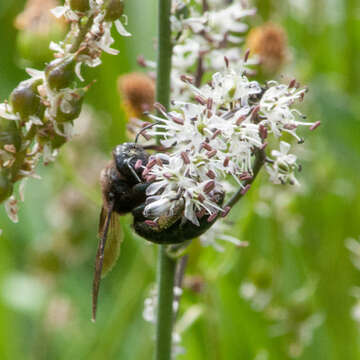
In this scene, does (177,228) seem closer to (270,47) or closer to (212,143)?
(212,143)

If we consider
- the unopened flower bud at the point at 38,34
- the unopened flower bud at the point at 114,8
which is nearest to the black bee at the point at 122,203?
the unopened flower bud at the point at 114,8

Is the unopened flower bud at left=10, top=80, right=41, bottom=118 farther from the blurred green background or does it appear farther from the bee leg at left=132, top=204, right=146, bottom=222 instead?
the blurred green background

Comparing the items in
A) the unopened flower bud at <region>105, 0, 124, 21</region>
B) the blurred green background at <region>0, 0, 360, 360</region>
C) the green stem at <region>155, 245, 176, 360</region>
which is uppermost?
the unopened flower bud at <region>105, 0, 124, 21</region>

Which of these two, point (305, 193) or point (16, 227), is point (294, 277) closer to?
point (305, 193)

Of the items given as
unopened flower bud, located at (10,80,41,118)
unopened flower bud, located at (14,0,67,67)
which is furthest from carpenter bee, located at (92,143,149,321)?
unopened flower bud, located at (14,0,67,67)

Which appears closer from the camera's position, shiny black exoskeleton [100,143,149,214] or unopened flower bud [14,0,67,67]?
shiny black exoskeleton [100,143,149,214]

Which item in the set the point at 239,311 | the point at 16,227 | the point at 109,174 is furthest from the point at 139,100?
the point at 16,227

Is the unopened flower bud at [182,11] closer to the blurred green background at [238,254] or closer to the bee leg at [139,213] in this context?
the bee leg at [139,213]
